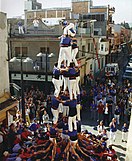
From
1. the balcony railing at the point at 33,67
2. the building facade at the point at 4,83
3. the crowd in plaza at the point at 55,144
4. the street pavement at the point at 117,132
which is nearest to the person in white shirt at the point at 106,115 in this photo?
the street pavement at the point at 117,132

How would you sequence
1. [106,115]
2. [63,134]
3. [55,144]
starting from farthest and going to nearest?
[106,115] < [63,134] < [55,144]

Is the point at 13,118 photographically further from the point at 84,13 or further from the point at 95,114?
the point at 84,13

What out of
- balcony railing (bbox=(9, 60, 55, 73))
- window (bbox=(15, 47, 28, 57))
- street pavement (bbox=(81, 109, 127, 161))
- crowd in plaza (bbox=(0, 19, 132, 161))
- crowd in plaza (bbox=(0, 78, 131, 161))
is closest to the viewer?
crowd in plaza (bbox=(0, 19, 132, 161))

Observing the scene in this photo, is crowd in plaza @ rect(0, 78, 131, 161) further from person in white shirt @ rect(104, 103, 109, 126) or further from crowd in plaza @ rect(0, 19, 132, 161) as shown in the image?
person in white shirt @ rect(104, 103, 109, 126)

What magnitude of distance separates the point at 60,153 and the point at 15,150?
1642 millimetres

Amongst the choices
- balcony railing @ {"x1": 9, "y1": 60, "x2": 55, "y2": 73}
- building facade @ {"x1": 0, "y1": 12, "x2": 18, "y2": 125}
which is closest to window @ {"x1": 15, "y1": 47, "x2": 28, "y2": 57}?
balcony railing @ {"x1": 9, "y1": 60, "x2": 55, "y2": 73}

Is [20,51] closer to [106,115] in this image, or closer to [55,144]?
[106,115]

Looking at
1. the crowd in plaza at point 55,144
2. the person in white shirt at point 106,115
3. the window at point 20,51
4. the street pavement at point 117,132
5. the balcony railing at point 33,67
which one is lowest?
the street pavement at point 117,132

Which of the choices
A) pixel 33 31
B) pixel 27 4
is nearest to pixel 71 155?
pixel 33 31

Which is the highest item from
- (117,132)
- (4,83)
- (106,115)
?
(4,83)

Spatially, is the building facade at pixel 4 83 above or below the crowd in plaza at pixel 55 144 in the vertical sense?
above

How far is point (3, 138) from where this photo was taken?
9523mm

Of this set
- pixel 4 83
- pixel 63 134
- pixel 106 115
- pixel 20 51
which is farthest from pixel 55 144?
pixel 20 51

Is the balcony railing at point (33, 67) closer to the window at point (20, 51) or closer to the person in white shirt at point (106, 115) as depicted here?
the window at point (20, 51)
